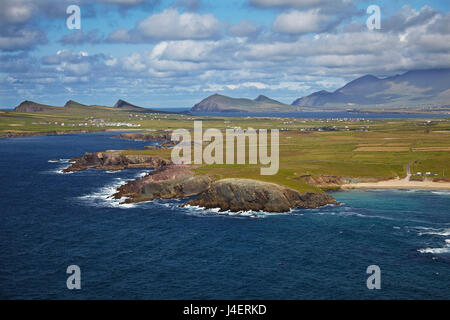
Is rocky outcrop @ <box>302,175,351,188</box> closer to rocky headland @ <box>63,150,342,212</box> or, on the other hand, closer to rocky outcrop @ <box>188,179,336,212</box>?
rocky headland @ <box>63,150,342,212</box>

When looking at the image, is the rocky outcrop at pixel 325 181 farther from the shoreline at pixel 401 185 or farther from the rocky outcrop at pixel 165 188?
the rocky outcrop at pixel 165 188

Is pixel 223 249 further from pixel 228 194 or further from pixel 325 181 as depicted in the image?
pixel 325 181

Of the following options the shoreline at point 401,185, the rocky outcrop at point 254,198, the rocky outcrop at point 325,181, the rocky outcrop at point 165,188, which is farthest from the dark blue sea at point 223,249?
the rocky outcrop at point 325,181

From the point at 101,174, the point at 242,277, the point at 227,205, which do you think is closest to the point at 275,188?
the point at 227,205

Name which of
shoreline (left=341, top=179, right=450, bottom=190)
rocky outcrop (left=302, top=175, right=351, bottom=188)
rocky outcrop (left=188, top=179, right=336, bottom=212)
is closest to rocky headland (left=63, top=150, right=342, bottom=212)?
rocky outcrop (left=188, top=179, right=336, bottom=212)

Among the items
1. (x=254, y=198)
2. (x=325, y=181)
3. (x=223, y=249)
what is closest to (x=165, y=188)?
(x=254, y=198)

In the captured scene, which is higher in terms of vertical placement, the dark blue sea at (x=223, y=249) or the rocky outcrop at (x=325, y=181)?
the rocky outcrop at (x=325, y=181)

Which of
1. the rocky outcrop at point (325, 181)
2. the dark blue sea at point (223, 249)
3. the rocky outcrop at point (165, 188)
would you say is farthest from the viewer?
the rocky outcrop at point (325, 181)
